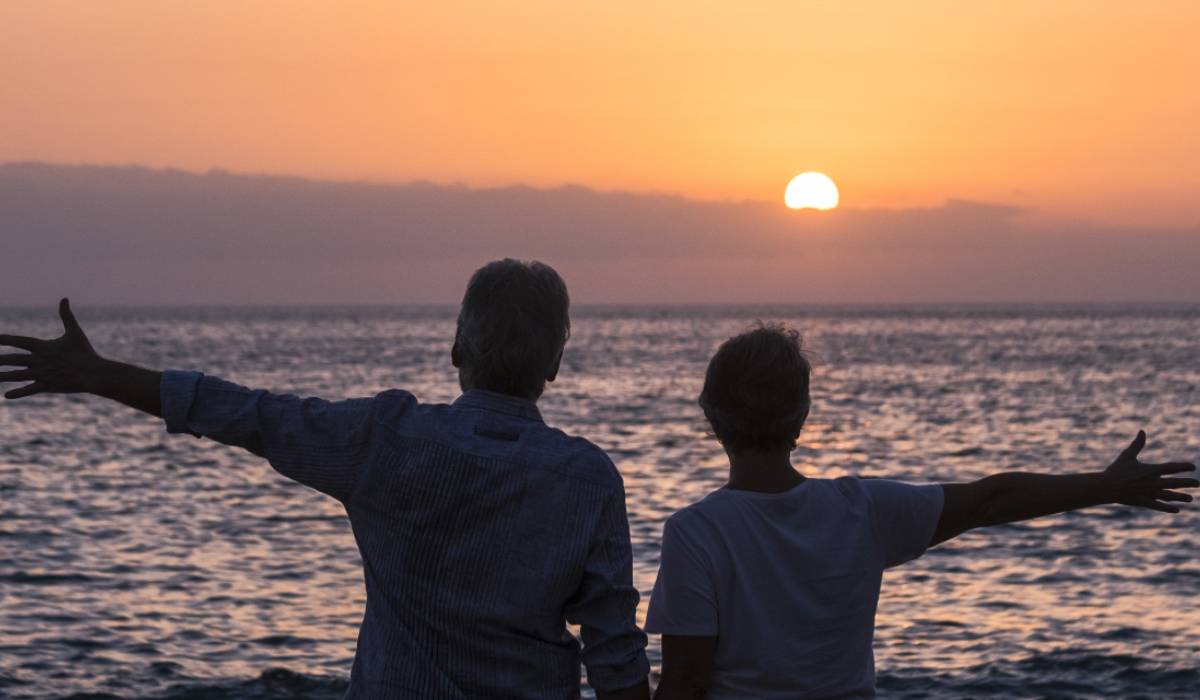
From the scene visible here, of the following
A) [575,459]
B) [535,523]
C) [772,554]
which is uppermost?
[575,459]

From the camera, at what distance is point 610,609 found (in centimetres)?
307

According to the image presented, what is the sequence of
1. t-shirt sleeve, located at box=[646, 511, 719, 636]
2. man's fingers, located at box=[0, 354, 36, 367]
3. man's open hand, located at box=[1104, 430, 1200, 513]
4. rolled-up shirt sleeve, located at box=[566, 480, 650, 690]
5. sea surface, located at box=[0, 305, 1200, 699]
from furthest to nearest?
sea surface, located at box=[0, 305, 1200, 699]
man's open hand, located at box=[1104, 430, 1200, 513]
t-shirt sleeve, located at box=[646, 511, 719, 636]
rolled-up shirt sleeve, located at box=[566, 480, 650, 690]
man's fingers, located at box=[0, 354, 36, 367]

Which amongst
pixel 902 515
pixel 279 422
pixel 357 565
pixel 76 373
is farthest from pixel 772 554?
pixel 357 565

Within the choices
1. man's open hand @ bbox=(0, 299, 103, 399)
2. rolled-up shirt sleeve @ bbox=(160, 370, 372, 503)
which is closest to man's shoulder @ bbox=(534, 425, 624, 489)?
rolled-up shirt sleeve @ bbox=(160, 370, 372, 503)

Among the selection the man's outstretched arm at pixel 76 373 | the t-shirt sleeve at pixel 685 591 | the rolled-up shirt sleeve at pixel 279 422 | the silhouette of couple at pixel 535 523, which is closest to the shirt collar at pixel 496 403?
the silhouette of couple at pixel 535 523

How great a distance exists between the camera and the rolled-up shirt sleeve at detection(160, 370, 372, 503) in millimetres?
2986

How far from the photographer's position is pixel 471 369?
3127 mm

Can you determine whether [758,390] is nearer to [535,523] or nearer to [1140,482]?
[535,523]

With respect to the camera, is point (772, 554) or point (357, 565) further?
point (357, 565)

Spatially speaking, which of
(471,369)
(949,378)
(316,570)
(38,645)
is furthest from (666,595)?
(949,378)

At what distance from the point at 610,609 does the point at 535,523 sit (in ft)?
0.89

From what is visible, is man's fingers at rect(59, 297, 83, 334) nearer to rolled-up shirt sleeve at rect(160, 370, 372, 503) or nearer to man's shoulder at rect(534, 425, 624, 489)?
rolled-up shirt sleeve at rect(160, 370, 372, 503)

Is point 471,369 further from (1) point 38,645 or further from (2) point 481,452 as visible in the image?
(1) point 38,645

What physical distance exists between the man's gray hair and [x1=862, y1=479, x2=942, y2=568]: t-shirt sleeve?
0.88 meters
